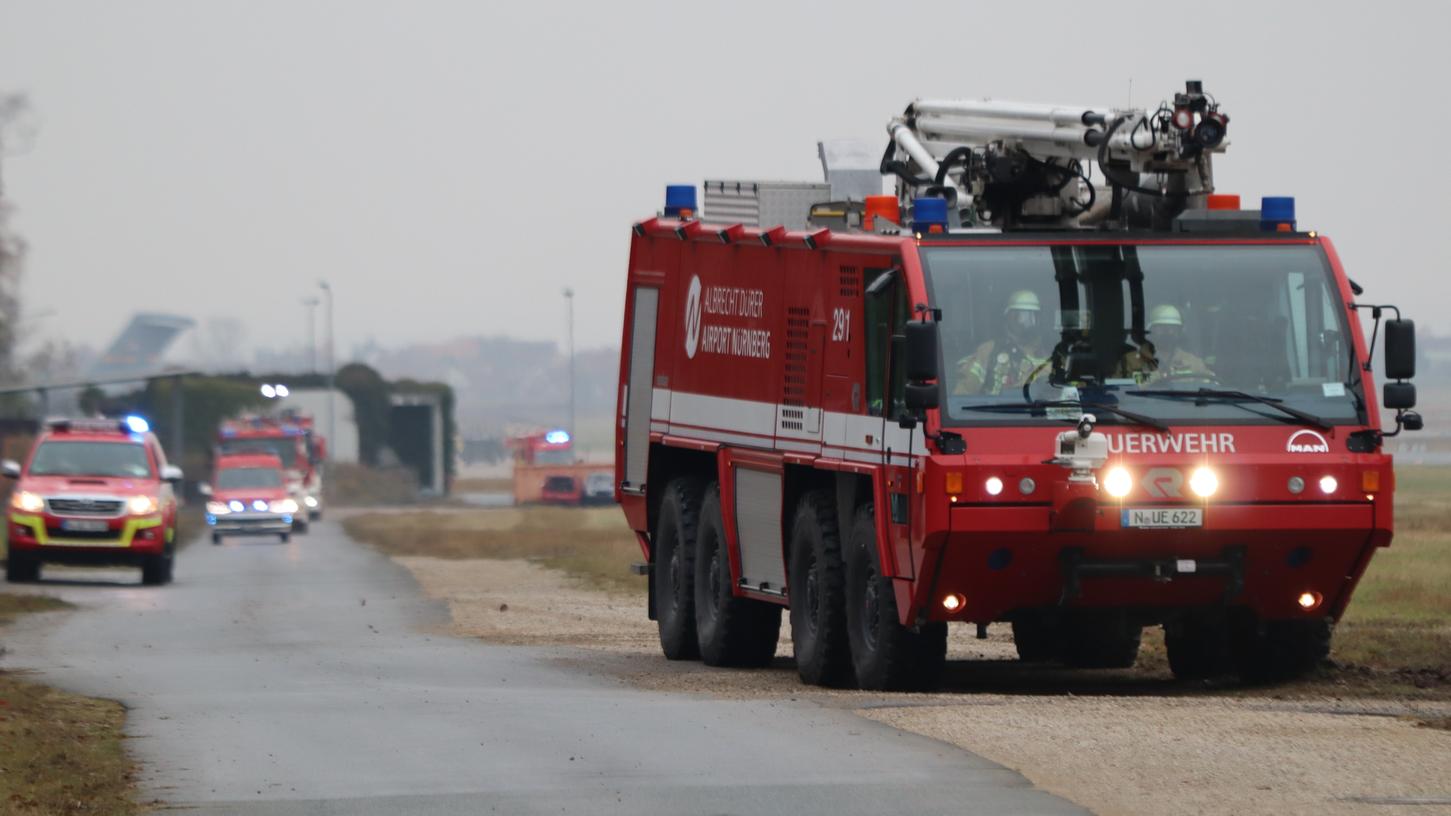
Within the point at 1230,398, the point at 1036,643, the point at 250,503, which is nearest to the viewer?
the point at 1230,398

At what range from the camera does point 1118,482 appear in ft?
48.3

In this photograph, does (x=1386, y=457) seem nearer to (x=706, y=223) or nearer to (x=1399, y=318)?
(x=1399, y=318)

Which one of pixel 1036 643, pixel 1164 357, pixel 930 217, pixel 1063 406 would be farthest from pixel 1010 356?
pixel 1036 643

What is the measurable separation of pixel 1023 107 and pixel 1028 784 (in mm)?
8179

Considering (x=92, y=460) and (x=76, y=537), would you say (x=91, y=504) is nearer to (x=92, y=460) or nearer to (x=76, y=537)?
(x=76, y=537)

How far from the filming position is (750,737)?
1263cm

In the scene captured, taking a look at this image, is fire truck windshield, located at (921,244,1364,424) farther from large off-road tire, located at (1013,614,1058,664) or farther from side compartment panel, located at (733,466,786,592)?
large off-road tire, located at (1013,614,1058,664)

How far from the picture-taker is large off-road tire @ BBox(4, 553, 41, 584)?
34531 millimetres

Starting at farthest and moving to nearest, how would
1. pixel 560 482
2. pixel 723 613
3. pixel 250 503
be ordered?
pixel 560 482 < pixel 250 503 < pixel 723 613

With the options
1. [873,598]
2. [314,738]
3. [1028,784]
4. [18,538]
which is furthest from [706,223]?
[18,538]

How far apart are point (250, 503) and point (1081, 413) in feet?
151

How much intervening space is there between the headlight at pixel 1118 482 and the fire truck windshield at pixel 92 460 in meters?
22.3

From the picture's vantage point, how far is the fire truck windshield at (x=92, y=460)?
34906 millimetres

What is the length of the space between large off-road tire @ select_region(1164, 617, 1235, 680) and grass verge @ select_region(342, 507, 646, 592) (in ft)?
50.4
